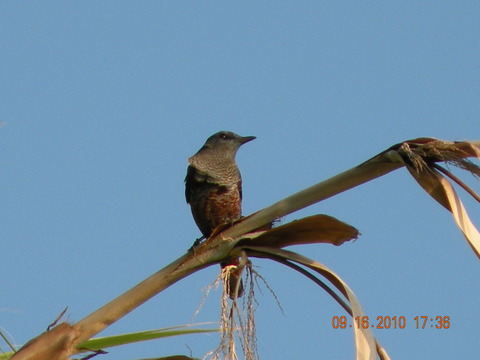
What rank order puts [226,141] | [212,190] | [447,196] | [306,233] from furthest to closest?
[226,141] → [212,190] → [306,233] → [447,196]

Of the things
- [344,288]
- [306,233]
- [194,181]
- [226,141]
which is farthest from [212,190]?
[344,288]

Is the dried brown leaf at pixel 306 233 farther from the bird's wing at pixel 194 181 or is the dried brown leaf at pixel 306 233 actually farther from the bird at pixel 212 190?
the bird's wing at pixel 194 181

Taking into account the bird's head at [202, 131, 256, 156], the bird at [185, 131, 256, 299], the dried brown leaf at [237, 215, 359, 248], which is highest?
the bird's head at [202, 131, 256, 156]

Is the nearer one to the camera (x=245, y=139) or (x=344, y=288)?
(x=344, y=288)

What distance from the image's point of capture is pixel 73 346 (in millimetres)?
2324

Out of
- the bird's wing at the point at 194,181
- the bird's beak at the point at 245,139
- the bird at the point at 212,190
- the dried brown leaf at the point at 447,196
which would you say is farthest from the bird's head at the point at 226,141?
the dried brown leaf at the point at 447,196

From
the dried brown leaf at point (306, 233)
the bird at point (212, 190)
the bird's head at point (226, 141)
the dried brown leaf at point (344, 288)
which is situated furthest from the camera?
the bird's head at point (226, 141)

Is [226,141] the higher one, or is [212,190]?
[226,141]

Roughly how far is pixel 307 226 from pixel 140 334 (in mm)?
601

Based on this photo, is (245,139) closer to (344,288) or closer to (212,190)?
(212,190)

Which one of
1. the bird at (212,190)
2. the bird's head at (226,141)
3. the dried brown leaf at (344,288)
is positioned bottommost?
the dried brown leaf at (344,288)

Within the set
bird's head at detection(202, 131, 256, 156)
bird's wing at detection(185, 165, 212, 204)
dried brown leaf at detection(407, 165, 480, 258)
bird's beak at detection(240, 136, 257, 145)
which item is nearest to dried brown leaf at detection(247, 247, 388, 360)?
dried brown leaf at detection(407, 165, 480, 258)

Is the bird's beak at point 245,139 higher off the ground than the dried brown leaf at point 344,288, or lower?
higher

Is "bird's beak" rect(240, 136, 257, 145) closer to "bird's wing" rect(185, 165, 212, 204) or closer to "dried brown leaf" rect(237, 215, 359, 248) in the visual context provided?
"bird's wing" rect(185, 165, 212, 204)
